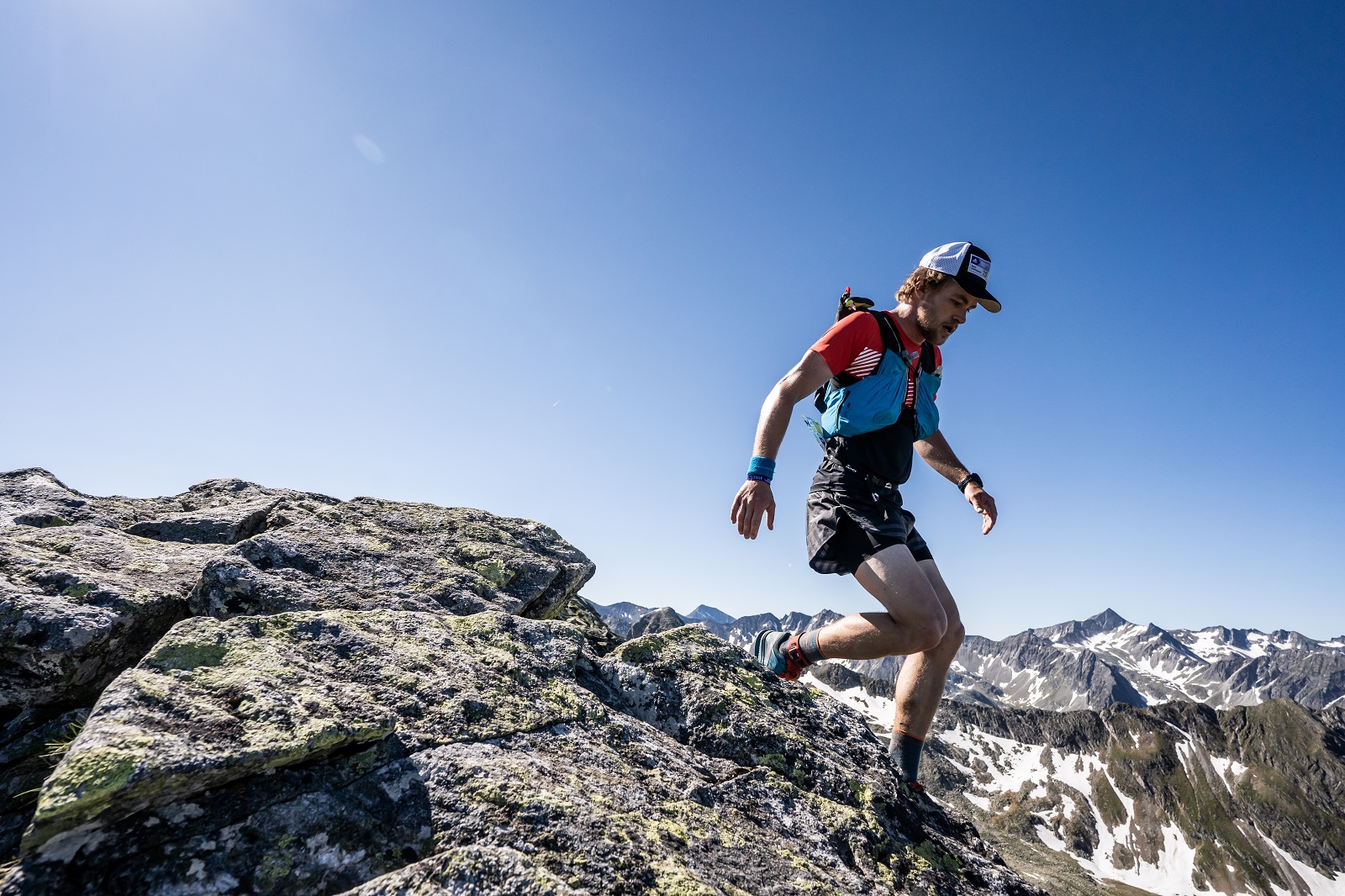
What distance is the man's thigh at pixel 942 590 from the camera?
20.1ft

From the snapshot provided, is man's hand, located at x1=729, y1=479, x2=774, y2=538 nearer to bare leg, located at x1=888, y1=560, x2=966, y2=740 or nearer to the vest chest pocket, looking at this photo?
bare leg, located at x1=888, y1=560, x2=966, y2=740

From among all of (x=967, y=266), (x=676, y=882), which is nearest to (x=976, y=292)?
(x=967, y=266)

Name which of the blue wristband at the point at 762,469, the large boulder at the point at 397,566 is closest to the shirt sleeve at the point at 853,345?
the blue wristband at the point at 762,469

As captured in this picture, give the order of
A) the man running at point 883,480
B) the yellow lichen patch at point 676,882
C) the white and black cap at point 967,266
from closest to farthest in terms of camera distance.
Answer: the yellow lichen patch at point 676,882 < the man running at point 883,480 < the white and black cap at point 967,266

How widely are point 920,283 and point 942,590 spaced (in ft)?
11.0

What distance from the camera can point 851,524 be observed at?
616 cm

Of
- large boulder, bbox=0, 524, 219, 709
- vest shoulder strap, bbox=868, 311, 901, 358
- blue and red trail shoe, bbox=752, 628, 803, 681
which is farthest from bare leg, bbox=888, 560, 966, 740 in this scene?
large boulder, bbox=0, 524, 219, 709

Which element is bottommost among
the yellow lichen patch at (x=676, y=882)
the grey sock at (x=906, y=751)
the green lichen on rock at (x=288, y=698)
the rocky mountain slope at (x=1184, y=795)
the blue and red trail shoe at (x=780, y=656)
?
the rocky mountain slope at (x=1184, y=795)

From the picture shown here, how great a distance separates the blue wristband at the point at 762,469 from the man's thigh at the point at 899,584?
4.16ft

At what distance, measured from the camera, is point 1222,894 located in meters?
143

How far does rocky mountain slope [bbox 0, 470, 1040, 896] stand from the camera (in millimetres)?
2834

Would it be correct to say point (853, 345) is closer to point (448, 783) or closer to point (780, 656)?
point (780, 656)

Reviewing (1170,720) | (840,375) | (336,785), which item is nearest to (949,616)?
(840,375)

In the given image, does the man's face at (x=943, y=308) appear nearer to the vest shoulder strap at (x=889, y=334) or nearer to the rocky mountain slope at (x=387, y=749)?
the vest shoulder strap at (x=889, y=334)
